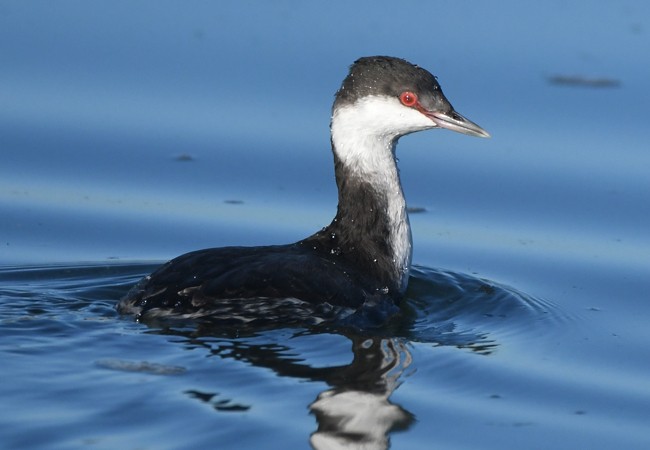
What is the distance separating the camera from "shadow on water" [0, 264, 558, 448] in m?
8.63

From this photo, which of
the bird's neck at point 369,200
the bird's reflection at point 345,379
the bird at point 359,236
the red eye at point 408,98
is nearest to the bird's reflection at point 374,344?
the bird's reflection at point 345,379

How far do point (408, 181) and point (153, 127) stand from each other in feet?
7.10

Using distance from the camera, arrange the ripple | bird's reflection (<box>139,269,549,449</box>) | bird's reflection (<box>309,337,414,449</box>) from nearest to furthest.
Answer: bird's reflection (<box>309,337,414,449</box>) → bird's reflection (<box>139,269,549,449</box>) → the ripple

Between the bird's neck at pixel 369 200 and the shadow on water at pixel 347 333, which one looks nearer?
the shadow on water at pixel 347 333

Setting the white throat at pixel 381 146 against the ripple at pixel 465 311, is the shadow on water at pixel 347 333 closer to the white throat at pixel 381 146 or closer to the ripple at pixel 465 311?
the ripple at pixel 465 311

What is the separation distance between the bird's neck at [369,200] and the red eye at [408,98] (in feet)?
0.94

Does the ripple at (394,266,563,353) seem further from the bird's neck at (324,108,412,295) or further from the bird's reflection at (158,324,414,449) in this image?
the bird's reflection at (158,324,414,449)

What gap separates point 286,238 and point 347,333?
223cm

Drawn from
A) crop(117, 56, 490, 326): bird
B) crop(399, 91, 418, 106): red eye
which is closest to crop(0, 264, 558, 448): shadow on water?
crop(117, 56, 490, 326): bird

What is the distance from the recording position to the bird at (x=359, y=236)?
989cm

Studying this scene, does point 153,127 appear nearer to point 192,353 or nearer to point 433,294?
point 433,294

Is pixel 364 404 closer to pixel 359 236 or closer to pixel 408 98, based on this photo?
pixel 359 236

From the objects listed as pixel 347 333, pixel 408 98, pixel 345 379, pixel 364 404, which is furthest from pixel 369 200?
pixel 364 404

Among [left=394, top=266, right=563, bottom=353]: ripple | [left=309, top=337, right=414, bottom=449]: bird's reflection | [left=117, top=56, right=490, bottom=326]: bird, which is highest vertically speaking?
[left=117, top=56, right=490, bottom=326]: bird
